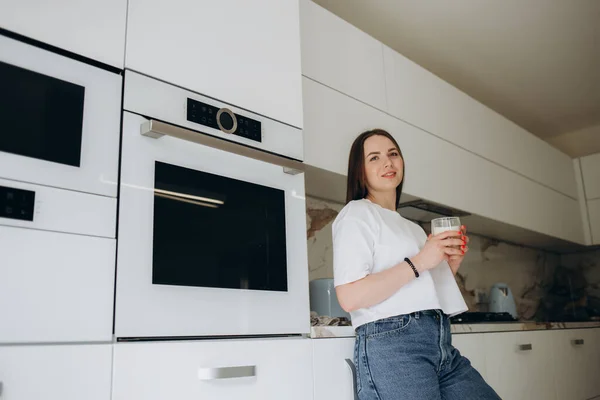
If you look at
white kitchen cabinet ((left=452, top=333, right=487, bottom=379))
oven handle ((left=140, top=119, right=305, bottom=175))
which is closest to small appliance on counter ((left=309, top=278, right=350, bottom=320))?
white kitchen cabinet ((left=452, top=333, right=487, bottom=379))

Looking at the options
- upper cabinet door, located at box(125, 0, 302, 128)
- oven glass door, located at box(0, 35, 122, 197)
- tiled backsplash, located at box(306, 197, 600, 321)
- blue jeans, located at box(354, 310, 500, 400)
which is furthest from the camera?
tiled backsplash, located at box(306, 197, 600, 321)

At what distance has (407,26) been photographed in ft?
8.91

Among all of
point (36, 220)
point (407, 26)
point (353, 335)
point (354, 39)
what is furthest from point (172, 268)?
point (407, 26)

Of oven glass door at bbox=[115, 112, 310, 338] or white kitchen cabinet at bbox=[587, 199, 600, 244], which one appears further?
white kitchen cabinet at bbox=[587, 199, 600, 244]

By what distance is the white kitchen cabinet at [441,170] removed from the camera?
6.77 ft

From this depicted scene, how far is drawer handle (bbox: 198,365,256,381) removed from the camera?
121 centimetres

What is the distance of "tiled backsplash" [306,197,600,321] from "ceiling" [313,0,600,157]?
1.01 meters

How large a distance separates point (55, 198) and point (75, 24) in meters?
0.39

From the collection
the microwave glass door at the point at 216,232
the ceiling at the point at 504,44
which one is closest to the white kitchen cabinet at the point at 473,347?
the microwave glass door at the point at 216,232

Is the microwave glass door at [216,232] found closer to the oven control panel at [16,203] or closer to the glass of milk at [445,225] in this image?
the oven control panel at [16,203]

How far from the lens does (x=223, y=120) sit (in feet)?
4.74

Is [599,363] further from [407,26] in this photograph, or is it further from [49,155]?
[49,155]

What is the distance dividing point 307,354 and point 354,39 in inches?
55.2

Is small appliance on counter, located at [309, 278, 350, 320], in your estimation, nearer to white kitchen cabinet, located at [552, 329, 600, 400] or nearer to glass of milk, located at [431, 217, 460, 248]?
glass of milk, located at [431, 217, 460, 248]
